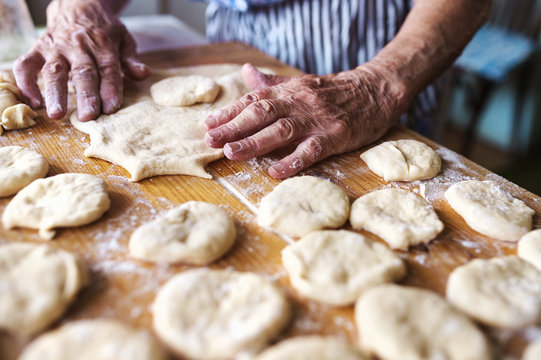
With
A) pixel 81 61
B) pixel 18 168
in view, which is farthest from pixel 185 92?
pixel 18 168

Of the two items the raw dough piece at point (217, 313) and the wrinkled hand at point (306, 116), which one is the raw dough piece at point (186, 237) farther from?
the wrinkled hand at point (306, 116)

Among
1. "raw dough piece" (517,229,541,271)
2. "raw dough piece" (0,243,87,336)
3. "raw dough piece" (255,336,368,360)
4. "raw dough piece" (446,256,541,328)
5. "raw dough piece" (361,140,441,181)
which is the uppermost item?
"raw dough piece" (0,243,87,336)

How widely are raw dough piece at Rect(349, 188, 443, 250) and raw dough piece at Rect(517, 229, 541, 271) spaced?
0.72ft

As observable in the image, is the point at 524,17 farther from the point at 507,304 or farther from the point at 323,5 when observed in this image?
the point at 507,304

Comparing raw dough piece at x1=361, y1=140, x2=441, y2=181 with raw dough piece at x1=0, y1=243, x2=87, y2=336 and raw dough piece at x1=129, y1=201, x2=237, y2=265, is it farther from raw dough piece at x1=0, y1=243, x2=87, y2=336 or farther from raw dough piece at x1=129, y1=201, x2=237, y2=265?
raw dough piece at x1=0, y1=243, x2=87, y2=336

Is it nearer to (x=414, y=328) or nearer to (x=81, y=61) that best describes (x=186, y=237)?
(x=414, y=328)

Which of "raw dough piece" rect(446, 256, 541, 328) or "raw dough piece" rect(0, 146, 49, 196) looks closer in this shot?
"raw dough piece" rect(446, 256, 541, 328)

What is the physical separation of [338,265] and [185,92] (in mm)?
1074

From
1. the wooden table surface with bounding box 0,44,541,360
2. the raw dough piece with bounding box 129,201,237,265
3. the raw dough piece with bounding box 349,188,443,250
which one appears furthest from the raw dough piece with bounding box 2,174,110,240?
the raw dough piece with bounding box 349,188,443,250

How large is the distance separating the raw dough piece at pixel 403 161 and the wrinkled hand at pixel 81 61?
1.05 metres

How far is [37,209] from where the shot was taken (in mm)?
1251

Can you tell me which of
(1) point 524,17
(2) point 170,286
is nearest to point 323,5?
(2) point 170,286

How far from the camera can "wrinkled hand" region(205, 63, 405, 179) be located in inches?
60.3

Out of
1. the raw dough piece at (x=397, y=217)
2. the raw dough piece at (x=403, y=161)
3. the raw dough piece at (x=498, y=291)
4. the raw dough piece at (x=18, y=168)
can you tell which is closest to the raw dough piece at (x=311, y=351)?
the raw dough piece at (x=498, y=291)
